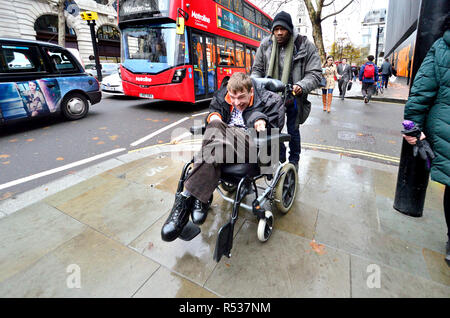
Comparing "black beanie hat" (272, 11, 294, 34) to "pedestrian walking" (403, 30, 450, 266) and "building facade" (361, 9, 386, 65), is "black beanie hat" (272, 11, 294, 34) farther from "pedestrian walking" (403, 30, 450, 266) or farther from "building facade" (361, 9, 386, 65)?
"building facade" (361, 9, 386, 65)

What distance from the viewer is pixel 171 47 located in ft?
24.3

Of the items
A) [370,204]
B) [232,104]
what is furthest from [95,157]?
[370,204]

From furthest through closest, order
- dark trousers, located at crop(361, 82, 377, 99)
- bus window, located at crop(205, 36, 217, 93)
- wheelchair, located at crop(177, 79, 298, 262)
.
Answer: dark trousers, located at crop(361, 82, 377, 99)
bus window, located at crop(205, 36, 217, 93)
wheelchair, located at crop(177, 79, 298, 262)

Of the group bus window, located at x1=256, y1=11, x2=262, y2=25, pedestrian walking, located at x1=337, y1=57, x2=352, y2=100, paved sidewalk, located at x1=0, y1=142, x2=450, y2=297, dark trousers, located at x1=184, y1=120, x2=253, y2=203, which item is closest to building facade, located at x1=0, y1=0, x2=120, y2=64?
bus window, located at x1=256, y1=11, x2=262, y2=25

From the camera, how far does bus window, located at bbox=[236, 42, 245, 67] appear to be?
34.9ft

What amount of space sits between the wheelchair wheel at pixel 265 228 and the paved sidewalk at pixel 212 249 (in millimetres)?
66

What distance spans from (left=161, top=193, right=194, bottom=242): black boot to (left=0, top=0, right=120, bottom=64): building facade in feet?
56.8

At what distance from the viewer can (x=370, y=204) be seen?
111 inches

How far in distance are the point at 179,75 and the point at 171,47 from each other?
83 centimetres

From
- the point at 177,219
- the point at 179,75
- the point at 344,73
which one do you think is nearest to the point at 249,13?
the point at 344,73

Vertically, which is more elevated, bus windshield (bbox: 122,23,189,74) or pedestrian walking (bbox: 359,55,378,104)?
bus windshield (bbox: 122,23,189,74)

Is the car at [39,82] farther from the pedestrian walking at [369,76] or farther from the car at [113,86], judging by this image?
the pedestrian walking at [369,76]

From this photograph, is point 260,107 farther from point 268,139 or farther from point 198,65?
point 198,65

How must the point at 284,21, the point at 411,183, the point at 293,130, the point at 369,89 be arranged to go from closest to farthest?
the point at 411,183 → the point at 284,21 → the point at 293,130 → the point at 369,89
